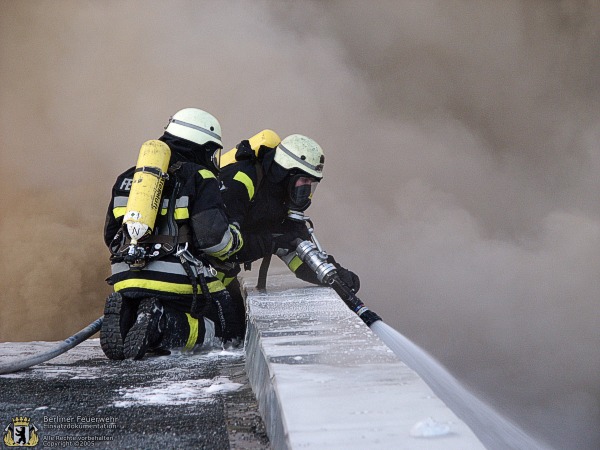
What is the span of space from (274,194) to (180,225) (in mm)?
1074

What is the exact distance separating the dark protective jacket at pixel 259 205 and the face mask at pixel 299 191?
0.25 feet

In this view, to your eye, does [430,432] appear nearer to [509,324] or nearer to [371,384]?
[371,384]

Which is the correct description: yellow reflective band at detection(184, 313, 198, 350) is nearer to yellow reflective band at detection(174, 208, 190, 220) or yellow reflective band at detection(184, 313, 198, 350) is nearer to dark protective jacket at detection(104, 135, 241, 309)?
dark protective jacket at detection(104, 135, 241, 309)

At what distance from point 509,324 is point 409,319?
4.67 feet

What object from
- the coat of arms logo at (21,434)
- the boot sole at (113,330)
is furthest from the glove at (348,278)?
the coat of arms logo at (21,434)

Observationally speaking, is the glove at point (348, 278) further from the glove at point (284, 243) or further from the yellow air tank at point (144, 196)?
the yellow air tank at point (144, 196)

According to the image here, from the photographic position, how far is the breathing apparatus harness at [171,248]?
424 cm

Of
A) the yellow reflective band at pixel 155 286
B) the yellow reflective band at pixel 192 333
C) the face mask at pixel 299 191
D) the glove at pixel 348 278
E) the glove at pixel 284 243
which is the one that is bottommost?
the yellow reflective band at pixel 192 333

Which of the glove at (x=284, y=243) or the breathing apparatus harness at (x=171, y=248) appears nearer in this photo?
the breathing apparatus harness at (x=171, y=248)

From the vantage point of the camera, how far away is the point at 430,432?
79.2 inches

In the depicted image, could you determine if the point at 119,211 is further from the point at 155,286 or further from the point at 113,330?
the point at 113,330

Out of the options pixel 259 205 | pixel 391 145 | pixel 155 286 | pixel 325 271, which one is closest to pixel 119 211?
pixel 155 286

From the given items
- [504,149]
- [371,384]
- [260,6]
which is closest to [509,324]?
[504,149]

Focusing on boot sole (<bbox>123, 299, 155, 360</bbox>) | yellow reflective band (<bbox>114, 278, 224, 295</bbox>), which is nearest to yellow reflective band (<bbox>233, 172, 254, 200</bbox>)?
yellow reflective band (<bbox>114, 278, 224, 295</bbox>)
